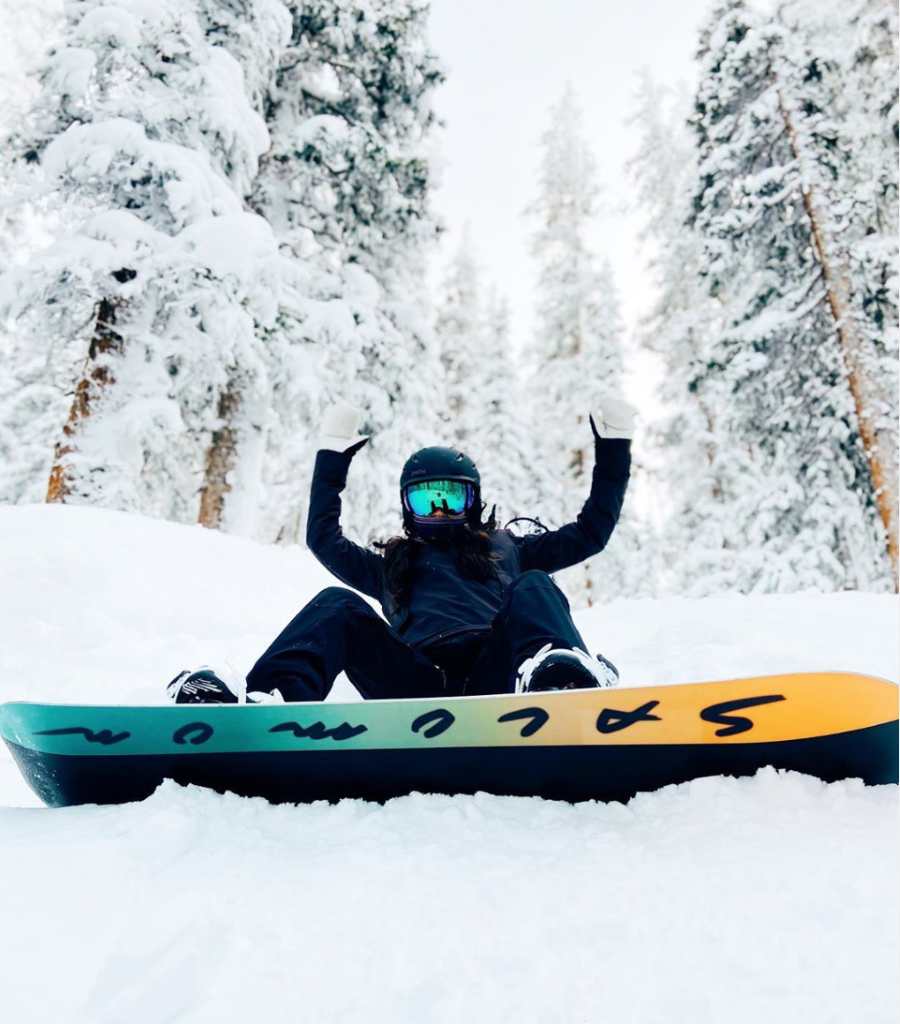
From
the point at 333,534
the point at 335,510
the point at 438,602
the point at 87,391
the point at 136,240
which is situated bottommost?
the point at 438,602

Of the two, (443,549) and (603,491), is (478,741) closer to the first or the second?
(443,549)

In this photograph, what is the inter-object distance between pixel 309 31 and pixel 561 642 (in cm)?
1303

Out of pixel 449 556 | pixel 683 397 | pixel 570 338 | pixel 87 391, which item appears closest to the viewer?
pixel 449 556

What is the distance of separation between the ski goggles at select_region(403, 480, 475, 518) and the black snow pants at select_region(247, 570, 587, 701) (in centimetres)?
71

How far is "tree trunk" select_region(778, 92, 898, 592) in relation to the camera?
9.57 m

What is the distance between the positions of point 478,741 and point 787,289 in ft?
38.8

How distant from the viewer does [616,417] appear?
11.0 ft

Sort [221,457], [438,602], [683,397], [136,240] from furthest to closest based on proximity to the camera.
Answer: [683,397] → [221,457] → [136,240] → [438,602]

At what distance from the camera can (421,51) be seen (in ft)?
39.3

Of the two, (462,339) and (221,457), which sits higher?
(462,339)

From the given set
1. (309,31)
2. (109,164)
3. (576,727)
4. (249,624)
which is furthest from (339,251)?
(576,727)

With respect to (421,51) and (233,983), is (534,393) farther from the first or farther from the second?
(233,983)

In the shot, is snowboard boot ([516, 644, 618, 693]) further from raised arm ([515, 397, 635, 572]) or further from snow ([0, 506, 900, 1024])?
raised arm ([515, 397, 635, 572])

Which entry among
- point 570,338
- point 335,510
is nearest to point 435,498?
point 335,510
